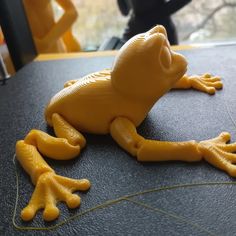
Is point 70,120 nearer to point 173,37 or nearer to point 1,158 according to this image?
point 1,158

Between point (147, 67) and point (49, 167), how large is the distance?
0.22 metres

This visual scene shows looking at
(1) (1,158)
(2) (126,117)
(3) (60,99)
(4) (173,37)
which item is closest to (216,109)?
(2) (126,117)

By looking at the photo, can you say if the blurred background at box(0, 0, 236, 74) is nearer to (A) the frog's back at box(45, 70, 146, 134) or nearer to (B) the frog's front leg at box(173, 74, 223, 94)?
(B) the frog's front leg at box(173, 74, 223, 94)

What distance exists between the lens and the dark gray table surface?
451 millimetres

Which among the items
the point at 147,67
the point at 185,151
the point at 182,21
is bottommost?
Answer: the point at 182,21

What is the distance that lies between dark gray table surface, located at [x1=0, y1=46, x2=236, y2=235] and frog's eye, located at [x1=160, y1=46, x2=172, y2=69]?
0.13 meters

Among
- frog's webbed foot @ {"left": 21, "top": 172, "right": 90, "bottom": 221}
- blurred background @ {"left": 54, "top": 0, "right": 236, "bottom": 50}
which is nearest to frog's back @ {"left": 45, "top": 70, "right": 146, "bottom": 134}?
frog's webbed foot @ {"left": 21, "top": 172, "right": 90, "bottom": 221}

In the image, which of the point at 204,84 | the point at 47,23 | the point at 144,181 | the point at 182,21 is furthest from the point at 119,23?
the point at 144,181

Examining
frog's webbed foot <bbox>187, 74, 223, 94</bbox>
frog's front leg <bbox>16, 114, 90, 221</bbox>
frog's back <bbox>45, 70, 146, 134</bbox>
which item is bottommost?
frog's webbed foot <bbox>187, 74, 223, 94</bbox>

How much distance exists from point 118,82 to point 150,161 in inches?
5.5

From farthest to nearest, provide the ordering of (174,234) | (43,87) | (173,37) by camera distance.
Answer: (173,37), (43,87), (174,234)

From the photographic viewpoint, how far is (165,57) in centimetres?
55

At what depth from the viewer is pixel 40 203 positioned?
483 millimetres

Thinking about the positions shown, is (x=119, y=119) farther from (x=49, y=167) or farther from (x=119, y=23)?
(x=119, y=23)
